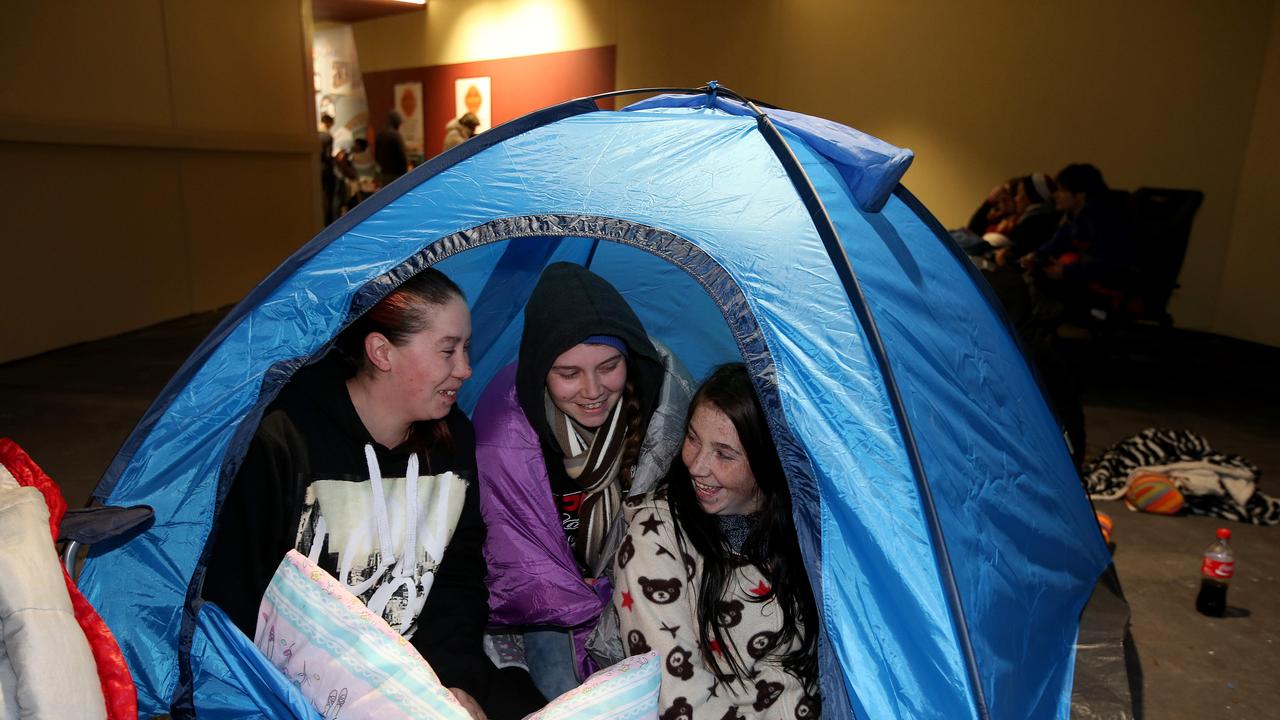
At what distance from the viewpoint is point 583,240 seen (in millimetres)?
1982

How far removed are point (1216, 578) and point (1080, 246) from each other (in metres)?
2.75

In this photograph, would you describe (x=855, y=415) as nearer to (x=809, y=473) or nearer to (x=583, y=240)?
(x=809, y=473)

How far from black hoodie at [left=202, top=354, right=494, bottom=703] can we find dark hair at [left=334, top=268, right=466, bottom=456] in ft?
0.08

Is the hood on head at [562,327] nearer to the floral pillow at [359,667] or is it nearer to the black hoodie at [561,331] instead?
the black hoodie at [561,331]

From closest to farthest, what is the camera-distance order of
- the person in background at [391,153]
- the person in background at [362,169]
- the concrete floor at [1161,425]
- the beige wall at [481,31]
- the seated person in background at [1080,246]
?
1. the concrete floor at [1161,425]
2. the seated person in background at [1080,246]
3. the person in background at [391,153]
4. the beige wall at [481,31]
5. the person in background at [362,169]

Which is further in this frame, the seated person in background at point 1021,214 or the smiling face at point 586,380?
the seated person in background at point 1021,214

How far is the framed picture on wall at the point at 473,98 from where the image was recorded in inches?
293

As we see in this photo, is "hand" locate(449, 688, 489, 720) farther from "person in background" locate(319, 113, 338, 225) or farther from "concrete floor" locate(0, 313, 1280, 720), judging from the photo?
"person in background" locate(319, 113, 338, 225)

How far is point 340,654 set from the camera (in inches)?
43.1

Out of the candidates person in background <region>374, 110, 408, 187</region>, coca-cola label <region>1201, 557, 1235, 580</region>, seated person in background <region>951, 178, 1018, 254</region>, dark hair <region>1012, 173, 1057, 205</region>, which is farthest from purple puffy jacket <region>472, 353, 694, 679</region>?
person in background <region>374, 110, 408, 187</region>

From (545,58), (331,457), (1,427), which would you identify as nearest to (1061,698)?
(331,457)

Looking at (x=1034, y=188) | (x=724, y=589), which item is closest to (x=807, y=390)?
(x=724, y=589)

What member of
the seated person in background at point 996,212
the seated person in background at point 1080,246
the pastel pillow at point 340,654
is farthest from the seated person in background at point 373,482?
the seated person in background at point 996,212

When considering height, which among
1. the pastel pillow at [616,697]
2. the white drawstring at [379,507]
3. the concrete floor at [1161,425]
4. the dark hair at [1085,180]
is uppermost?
the dark hair at [1085,180]
